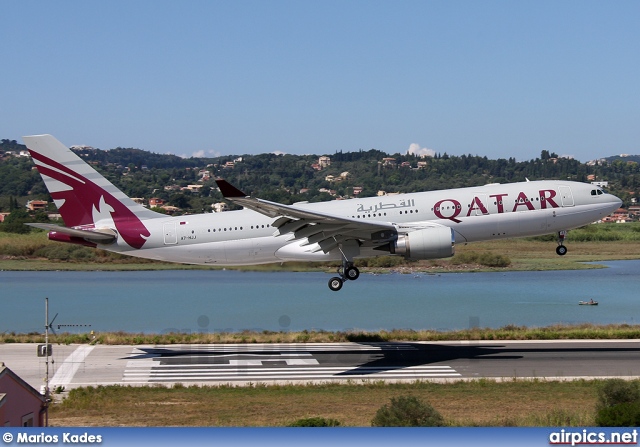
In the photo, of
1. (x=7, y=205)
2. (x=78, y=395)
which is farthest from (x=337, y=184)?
(x=78, y=395)

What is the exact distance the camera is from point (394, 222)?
40.8m

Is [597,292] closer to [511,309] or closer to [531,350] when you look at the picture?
[511,309]

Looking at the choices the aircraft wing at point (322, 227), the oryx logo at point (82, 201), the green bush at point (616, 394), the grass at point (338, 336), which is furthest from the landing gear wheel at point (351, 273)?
the green bush at point (616, 394)

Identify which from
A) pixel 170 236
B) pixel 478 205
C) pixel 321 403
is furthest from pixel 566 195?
pixel 170 236

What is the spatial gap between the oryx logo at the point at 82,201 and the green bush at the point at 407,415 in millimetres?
20597

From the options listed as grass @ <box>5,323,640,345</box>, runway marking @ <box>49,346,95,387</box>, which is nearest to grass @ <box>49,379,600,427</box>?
runway marking @ <box>49,346,95,387</box>

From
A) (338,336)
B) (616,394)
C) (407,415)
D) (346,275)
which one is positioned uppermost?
(346,275)

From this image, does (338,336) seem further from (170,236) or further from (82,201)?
(82,201)

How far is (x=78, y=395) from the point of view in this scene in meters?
31.9

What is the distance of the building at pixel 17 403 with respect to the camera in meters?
20.5

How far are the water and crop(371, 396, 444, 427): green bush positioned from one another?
1151 inches

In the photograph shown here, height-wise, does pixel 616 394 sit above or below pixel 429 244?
below

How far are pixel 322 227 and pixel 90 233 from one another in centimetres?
1111

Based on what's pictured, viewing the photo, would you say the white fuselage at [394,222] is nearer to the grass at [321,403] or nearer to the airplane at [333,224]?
the airplane at [333,224]
